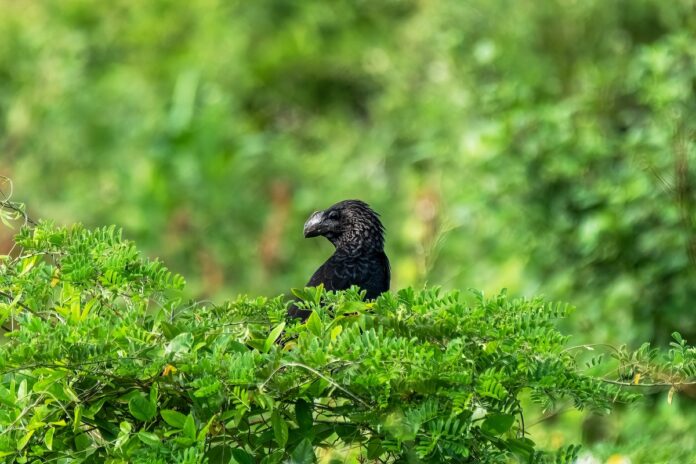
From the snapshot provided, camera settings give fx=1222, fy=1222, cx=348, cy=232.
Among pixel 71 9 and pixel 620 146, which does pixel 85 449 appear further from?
pixel 71 9

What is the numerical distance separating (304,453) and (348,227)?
2084 mm

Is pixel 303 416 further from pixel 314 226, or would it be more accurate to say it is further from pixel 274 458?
pixel 314 226

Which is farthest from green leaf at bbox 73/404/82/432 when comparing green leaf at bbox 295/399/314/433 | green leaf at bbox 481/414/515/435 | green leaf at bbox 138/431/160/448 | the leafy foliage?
green leaf at bbox 481/414/515/435

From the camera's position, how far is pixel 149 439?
246 centimetres

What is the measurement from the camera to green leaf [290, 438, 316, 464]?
8.39 feet

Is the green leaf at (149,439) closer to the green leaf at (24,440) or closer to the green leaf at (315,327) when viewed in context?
the green leaf at (24,440)

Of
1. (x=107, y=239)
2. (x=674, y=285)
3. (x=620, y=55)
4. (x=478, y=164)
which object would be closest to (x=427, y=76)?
(x=620, y=55)

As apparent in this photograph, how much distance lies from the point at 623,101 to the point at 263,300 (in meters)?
5.69

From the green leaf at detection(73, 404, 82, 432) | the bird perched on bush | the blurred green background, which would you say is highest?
the blurred green background

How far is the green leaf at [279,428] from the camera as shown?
8.20 ft

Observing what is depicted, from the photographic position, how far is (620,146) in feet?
21.6

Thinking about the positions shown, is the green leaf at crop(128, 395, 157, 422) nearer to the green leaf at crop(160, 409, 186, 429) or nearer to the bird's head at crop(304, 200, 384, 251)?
the green leaf at crop(160, 409, 186, 429)

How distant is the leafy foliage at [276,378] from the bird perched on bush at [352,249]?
1569 millimetres

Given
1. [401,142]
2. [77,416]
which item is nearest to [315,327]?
[77,416]
